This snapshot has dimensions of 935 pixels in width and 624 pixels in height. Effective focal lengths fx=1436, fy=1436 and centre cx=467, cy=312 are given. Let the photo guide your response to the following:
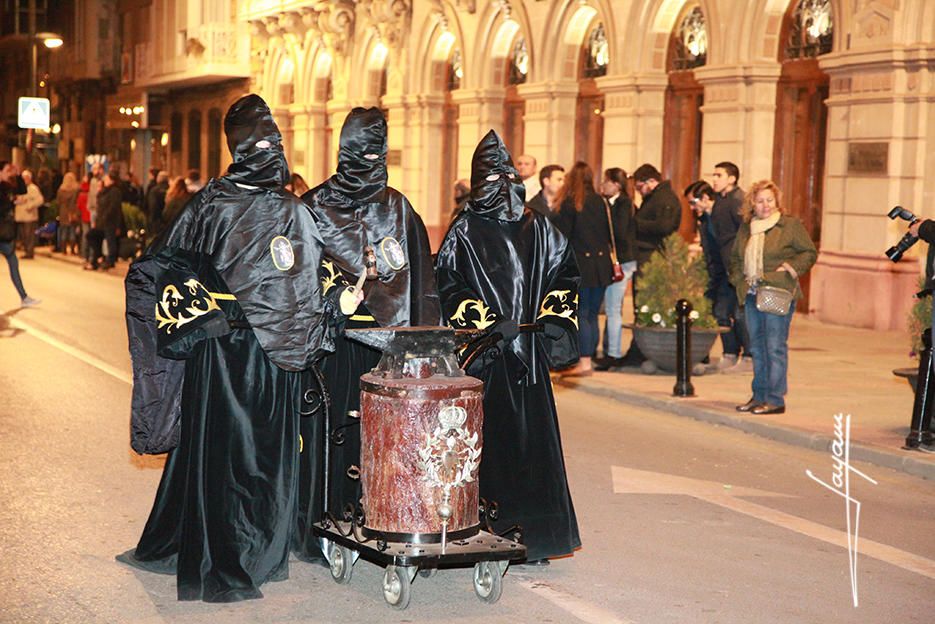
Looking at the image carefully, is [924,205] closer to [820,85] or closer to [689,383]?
[820,85]

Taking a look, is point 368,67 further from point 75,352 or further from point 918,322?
point 918,322

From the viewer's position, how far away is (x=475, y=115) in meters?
28.6

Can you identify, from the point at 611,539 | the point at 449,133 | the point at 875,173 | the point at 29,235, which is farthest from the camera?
the point at 449,133

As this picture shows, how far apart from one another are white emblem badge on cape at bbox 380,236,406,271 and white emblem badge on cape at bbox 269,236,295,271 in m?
0.53

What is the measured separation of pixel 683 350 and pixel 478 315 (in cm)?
601

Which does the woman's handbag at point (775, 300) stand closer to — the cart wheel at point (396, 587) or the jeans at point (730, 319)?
the jeans at point (730, 319)

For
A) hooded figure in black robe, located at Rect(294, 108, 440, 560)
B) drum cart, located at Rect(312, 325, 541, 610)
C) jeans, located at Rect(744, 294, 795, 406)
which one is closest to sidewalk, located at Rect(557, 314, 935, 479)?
jeans, located at Rect(744, 294, 795, 406)

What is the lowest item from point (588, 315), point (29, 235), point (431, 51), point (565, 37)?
point (29, 235)

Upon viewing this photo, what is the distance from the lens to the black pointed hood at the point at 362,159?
638 centimetres

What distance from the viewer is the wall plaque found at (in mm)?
17734

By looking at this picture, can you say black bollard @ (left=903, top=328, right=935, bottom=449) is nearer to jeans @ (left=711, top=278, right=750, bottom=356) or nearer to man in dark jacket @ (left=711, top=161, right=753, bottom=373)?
man in dark jacket @ (left=711, top=161, right=753, bottom=373)

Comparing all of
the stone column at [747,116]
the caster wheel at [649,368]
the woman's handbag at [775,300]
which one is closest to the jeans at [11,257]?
the caster wheel at [649,368]

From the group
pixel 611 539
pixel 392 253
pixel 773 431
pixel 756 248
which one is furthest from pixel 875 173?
pixel 392 253

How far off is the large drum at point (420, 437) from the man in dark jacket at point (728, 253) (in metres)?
8.46
